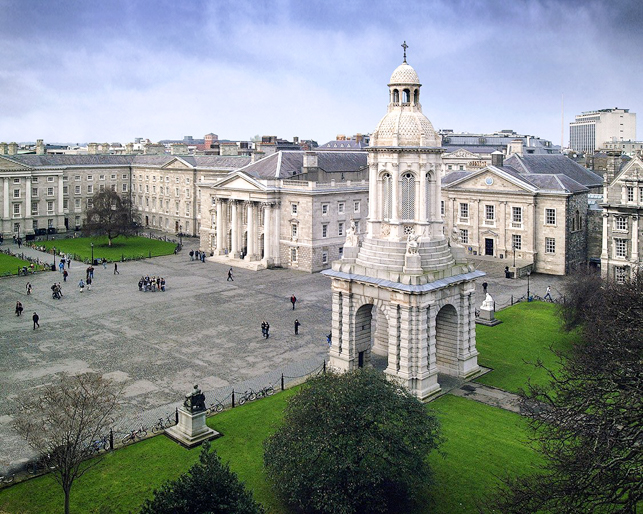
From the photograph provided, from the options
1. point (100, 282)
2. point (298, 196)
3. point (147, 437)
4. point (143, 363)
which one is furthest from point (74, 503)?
point (298, 196)

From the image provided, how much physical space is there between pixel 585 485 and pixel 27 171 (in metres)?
84.3

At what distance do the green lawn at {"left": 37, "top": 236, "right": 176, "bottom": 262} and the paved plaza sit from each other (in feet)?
29.6

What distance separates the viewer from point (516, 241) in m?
63.0

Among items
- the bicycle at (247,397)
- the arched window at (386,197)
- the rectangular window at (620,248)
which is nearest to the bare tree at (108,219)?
the bicycle at (247,397)

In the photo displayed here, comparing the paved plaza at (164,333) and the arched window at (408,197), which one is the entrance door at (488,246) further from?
the arched window at (408,197)

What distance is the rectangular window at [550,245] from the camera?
60344 mm

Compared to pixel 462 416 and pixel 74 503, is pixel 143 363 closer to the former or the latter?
pixel 74 503

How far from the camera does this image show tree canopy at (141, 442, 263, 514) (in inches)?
662

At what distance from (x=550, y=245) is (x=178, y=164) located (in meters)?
50.8

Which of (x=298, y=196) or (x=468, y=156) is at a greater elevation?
(x=468, y=156)

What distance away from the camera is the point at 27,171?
278 ft

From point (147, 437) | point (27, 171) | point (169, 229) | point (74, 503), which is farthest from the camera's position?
point (169, 229)

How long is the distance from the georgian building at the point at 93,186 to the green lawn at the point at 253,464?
5395 centimetres

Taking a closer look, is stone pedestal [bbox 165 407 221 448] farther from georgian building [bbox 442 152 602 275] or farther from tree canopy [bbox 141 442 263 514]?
georgian building [bbox 442 152 602 275]
